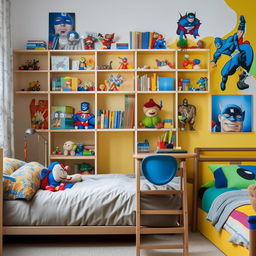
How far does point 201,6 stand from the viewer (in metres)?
4.95

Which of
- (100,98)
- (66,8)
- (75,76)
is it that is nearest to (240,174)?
(100,98)

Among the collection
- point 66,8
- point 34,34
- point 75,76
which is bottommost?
point 75,76

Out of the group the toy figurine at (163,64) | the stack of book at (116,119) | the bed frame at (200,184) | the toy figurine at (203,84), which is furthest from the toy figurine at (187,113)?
the stack of book at (116,119)

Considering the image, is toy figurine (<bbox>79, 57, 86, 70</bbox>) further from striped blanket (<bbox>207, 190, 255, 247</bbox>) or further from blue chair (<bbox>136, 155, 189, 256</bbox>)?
striped blanket (<bbox>207, 190, 255, 247</bbox>)

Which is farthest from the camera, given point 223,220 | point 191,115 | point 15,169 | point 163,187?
point 191,115

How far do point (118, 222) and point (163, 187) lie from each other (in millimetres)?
498

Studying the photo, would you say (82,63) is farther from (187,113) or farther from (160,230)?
(160,230)

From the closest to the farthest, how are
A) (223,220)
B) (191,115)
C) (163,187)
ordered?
(223,220), (163,187), (191,115)

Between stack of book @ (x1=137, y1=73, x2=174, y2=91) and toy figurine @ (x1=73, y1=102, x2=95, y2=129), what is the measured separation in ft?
2.10

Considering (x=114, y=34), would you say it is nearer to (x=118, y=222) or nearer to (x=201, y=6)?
(x=201, y=6)

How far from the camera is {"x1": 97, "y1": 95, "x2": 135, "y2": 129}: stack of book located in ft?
15.8

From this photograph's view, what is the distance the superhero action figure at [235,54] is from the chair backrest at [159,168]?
6.30 feet

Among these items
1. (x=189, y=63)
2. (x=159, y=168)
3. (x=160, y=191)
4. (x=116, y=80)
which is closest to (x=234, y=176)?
(x=160, y=191)

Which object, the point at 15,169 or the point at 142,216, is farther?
the point at 15,169
